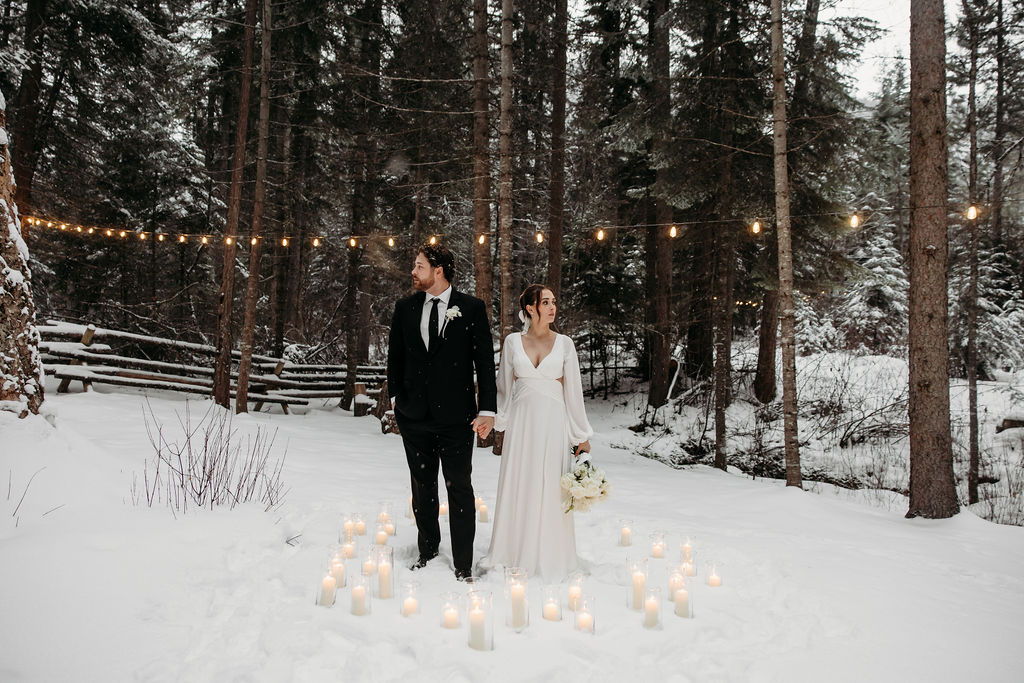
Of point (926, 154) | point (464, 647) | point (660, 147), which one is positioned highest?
point (660, 147)

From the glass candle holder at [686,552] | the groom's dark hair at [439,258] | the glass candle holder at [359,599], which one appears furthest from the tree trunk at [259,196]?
the glass candle holder at [686,552]

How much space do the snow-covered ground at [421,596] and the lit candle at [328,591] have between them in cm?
8

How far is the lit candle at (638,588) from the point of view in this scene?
3648mm

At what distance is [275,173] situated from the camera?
1716 cm

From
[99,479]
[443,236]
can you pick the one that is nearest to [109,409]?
[99,479]

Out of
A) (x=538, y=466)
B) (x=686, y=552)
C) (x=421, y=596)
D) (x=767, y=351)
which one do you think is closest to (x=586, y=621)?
(x=421, y=596)

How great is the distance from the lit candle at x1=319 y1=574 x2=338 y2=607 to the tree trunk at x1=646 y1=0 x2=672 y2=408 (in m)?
8.35

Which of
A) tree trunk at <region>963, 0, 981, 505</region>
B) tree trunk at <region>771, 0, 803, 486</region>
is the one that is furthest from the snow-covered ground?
tree trunk at <region>963, 0, 981, 505</region>

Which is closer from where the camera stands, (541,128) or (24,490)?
(24,490)

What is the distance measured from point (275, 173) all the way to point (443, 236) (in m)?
6.75

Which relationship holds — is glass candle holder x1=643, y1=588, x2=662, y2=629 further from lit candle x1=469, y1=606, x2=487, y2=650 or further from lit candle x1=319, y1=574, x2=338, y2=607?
lit candle x1=319, y1=574, x2=338, y2=607

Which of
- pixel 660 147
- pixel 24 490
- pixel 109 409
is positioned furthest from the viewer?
pixel 660 147

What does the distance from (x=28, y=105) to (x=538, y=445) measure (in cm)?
1305

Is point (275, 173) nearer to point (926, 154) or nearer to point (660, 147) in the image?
point (660, 147)
